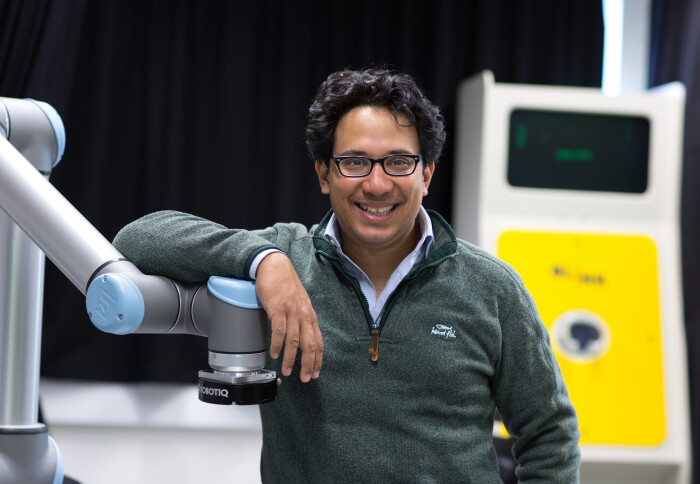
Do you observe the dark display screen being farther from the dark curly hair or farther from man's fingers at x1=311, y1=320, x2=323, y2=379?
man's fingers at x1=311, y1=320, x2=323, y2=379

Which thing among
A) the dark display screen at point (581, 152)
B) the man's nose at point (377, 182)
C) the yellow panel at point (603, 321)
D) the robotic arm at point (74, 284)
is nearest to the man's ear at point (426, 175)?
the man's nose at point (377, 182)

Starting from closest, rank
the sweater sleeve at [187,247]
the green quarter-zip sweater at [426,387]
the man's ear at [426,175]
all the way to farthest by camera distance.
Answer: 1. the sweater sleeve at [187,247]
2. the green quarter-zip sweater at [426,387]
3. the man's ear at [426,175]

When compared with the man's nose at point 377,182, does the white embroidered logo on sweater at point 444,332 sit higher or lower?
lower

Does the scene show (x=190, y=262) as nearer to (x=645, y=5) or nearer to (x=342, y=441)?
(x=342, y=441)

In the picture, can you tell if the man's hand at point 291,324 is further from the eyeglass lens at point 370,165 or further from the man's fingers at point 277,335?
the eyeglass lens at point 370,165

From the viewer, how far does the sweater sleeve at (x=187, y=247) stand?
716mm

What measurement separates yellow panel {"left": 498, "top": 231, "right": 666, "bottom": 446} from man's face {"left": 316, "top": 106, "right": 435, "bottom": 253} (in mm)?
1366

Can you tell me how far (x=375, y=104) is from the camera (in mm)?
1290

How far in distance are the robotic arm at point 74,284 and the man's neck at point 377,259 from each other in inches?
29.6

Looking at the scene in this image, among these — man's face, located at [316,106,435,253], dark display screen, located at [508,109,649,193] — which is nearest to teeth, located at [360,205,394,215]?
man's face, located at [316,106,435,253]

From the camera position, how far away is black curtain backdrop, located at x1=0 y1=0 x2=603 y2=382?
2.75 metres

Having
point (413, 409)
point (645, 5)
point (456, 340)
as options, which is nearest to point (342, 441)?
point (413, 409)

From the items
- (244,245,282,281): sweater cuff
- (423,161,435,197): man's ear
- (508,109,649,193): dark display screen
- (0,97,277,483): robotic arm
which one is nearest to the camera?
(0,97,277,483): robotic arm

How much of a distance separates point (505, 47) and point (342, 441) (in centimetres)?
213
